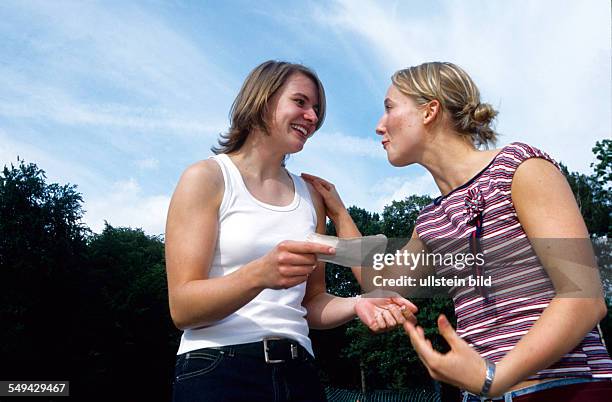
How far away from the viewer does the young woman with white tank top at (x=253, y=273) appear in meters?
3.04

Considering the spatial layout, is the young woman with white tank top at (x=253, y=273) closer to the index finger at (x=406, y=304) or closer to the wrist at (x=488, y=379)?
the index finger at (x=406, y=304)

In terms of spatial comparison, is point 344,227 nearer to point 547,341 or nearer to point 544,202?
point 544,202

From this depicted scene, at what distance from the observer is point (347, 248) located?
2.79 meters

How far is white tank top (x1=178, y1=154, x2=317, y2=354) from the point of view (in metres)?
3.35

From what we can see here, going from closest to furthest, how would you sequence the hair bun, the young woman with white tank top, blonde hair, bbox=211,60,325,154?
the young woman with white tank top → the hair bun → blonde hair, bbox=211,60,325,154

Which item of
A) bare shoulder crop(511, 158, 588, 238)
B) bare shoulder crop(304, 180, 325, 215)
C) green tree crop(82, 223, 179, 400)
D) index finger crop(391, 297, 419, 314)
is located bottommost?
index finger crop(391, 297, 419, 314)

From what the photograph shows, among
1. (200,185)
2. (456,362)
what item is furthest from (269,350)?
(456,362)

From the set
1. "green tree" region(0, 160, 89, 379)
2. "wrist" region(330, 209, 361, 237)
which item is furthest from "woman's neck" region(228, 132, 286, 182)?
"green tree" region(0, 160, 89, 379)

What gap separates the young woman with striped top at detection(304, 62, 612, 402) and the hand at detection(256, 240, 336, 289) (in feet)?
1.60

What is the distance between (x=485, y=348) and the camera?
9.72 feet

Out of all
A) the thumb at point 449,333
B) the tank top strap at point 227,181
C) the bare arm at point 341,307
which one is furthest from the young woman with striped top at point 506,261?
the tank top strap at point 227,181

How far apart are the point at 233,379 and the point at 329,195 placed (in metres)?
1.55

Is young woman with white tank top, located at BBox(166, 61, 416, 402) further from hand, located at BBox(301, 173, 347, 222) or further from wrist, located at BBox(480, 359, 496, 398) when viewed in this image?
wrist, located at BBox(480, 359, 496, 398)

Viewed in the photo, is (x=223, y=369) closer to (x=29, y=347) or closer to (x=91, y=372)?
(x=29, y=347)
